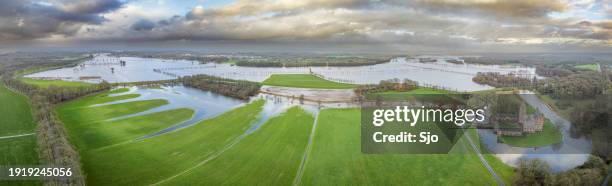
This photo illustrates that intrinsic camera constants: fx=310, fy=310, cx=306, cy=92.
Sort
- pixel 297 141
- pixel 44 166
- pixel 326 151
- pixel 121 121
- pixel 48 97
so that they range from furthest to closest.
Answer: pixel 48 97 < pixel 121 121 < pixel 297 141 < pixel 326 151 < pixel 44 166

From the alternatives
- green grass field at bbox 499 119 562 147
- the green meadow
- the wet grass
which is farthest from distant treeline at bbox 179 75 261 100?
green grass field at bbox 499 119 562 147

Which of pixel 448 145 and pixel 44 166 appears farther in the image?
pixel 448 145

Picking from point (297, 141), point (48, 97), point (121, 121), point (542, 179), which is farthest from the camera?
point (48, 97)

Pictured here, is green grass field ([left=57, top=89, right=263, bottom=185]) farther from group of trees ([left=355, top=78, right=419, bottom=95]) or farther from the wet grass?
group of trees ([left=355, top=78, right=419, bottom=95])

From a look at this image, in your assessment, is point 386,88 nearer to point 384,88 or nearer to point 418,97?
point 384,88

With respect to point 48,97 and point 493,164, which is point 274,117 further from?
point 48,97

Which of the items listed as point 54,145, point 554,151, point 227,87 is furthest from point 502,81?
point 54,145

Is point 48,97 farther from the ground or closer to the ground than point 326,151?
farther from the ground

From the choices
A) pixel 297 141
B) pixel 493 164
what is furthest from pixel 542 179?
pixel 297 141
